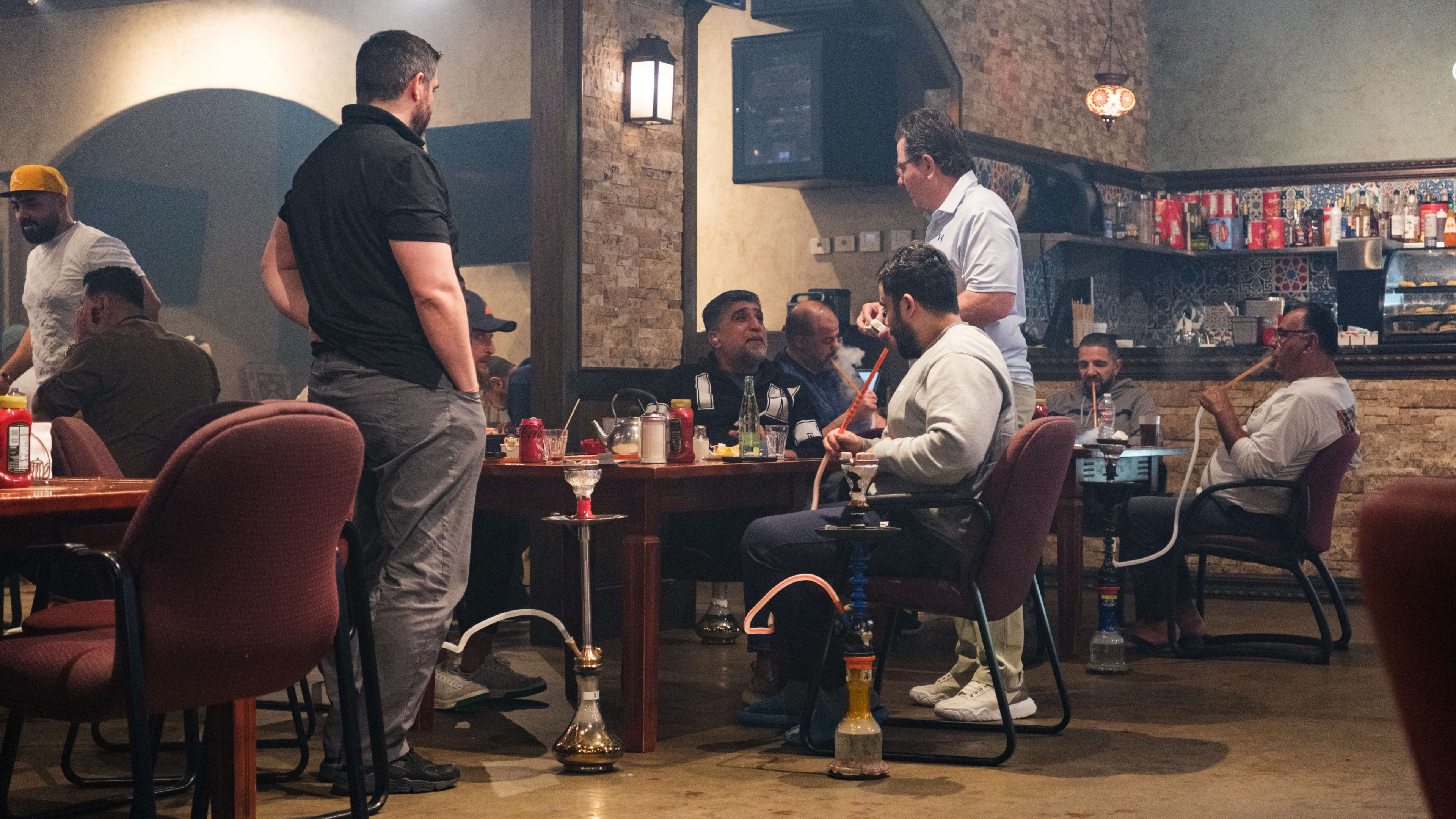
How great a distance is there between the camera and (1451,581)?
2.72ft

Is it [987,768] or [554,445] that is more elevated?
[554,445]

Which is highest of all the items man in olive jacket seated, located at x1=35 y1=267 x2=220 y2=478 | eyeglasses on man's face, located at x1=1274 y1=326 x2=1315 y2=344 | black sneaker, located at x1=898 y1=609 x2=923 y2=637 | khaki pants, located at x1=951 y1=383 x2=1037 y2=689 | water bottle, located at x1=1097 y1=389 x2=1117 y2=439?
eyeglasses on man's face, located at x1=1274 y1=326 x2=1315 y2=344

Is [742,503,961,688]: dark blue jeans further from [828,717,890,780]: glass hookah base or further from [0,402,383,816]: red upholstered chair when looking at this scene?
[0,402,383,816]: red upholstered chair

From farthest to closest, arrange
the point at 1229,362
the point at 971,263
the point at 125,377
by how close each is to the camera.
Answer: the point at 1229,362 → the point at 125,377 → the point at 971,263

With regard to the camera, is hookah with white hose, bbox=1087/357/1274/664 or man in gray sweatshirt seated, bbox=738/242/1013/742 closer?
man in gray sweatshirt seated, bbox=738/242/1013/742

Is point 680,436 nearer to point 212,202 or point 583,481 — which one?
point 583,481

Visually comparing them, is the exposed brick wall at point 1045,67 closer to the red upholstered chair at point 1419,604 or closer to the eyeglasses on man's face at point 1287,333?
the eyeglasses on man's face at point 1287,333

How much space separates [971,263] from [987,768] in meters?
1.59

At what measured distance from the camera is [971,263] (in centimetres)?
451

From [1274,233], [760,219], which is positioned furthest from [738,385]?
→ [1274,233]

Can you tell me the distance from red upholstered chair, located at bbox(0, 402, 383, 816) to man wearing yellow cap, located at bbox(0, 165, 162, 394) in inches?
154

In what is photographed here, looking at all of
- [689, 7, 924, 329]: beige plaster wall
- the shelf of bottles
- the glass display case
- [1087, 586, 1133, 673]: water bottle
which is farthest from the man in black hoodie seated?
the glass display case

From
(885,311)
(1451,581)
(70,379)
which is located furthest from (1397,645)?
(70,379)

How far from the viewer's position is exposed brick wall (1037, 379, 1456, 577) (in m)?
7.02
